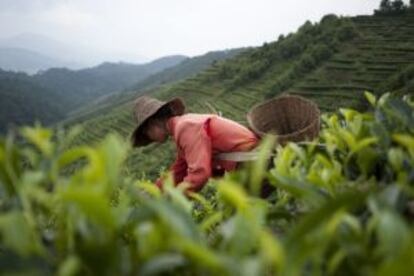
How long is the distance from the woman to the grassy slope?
1418 inches

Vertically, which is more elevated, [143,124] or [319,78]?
[143,124]

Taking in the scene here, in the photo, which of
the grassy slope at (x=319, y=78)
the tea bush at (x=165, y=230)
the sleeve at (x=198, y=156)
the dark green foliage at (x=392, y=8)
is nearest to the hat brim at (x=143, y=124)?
the sleeve at (x=198, y=156)

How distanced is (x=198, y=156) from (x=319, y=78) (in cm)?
4792

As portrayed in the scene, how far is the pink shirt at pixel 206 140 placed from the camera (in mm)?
3350

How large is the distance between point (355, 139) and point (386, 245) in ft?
2.46

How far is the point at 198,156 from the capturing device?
3.38 meters

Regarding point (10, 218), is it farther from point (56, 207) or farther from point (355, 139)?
point (355, 139)

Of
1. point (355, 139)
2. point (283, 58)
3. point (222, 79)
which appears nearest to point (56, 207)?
point (355, 139)

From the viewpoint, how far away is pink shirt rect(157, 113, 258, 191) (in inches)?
132

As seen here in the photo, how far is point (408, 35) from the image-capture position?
51.2 metres

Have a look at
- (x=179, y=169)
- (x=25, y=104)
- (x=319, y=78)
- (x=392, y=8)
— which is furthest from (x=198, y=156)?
(x=25, y=104)

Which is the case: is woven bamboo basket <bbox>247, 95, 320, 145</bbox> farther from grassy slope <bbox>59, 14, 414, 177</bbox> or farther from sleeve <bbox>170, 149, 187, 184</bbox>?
grassy slope <bbox>59, 14, 414, 177</bbox>

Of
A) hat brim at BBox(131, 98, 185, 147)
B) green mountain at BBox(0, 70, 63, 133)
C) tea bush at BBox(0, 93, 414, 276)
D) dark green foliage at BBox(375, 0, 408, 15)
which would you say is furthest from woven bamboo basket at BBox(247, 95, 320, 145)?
green mountain at BBox(0, 70, 63, 133)

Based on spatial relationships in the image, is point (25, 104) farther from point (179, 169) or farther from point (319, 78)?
point (179, 169)
